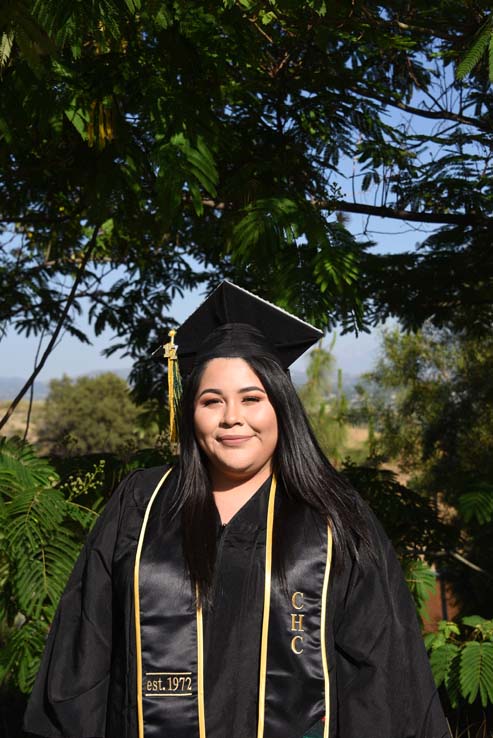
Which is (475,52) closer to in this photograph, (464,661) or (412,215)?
(412,215)

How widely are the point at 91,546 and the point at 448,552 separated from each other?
115 inches

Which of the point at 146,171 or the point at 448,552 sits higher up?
the point at 146,171

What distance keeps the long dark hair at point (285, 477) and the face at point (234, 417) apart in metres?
0.03

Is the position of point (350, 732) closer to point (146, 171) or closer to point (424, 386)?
point (146, 171)

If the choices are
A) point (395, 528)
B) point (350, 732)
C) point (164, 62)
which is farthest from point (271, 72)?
point (350, 732)

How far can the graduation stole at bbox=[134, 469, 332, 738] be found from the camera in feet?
6.16

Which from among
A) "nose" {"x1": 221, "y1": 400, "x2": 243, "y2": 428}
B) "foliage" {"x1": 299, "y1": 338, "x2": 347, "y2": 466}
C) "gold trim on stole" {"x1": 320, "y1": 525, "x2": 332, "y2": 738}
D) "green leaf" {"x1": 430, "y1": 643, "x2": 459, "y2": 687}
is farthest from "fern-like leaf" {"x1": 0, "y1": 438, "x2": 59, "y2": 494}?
"foliage" {"x1": 299, "y1": 338, "x2": 347, "y2": 466}

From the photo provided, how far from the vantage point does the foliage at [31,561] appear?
2.86 m

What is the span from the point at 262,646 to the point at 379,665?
29cm

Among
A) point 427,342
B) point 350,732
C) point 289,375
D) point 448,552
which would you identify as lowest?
point 350,732

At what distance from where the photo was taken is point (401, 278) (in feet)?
15.7

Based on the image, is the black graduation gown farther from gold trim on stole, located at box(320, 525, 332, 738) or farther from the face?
the face

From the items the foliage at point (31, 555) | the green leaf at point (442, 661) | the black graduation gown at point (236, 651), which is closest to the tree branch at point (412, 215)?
the foliage at point (31, 555)

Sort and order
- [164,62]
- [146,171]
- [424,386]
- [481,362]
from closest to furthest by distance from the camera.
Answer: [164,62]
[146,171]
[481,362]
[424,386]
